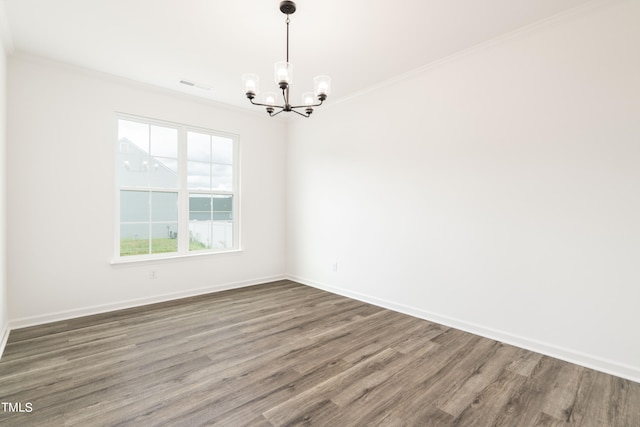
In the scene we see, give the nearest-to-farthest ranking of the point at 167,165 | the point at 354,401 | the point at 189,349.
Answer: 1. the point at 354,401
2. the point at 189,349
3. the point at 167,165

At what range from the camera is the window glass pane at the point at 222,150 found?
4785 mm

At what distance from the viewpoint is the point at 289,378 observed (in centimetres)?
229

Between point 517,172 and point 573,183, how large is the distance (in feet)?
1.42

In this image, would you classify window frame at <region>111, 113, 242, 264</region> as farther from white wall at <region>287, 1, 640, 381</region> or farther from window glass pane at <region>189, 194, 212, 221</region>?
white wall at <region>287, 1, 640, 381</region>

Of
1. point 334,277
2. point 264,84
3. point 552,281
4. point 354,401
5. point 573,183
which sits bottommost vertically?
point 354,401

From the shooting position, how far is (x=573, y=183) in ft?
8.45

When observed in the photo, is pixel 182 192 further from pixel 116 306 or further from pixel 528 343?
pixel 528 343

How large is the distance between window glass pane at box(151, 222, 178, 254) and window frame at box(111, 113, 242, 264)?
1.9 inches

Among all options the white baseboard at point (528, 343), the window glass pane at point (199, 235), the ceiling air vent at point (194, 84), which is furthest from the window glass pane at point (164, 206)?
the white baseboard at point (528, 343)

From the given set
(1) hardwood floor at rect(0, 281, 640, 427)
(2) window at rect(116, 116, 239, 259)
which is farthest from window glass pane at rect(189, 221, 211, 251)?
(1) hardwood floor at rect(0, 281, 640, 427)

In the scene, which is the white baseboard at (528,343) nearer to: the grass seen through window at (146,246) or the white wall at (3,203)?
the grass seen through window at (146,246)

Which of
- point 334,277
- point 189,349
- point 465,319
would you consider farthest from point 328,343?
point 334,277

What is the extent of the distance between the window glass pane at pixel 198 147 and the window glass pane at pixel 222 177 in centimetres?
21

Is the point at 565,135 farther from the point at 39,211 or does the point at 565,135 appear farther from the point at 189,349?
the point at 39,211
